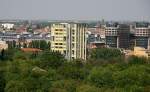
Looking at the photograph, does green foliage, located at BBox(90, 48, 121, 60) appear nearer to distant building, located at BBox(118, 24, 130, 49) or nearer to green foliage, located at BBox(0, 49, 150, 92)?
distant building, located at BBox(118, 24, 130, 49)

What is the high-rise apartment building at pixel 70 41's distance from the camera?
2611cm

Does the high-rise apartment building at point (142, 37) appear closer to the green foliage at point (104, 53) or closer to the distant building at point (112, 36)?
the distant building at point (112, 36)

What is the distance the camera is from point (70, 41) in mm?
26391

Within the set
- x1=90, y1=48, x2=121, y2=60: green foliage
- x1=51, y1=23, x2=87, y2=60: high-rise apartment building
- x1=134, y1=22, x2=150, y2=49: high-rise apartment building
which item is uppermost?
x1=51, y1=23, x2=87, y2=60: high-rise apartment building

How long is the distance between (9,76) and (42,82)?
4.71ft

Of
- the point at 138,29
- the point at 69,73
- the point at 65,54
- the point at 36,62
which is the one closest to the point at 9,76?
the point at 69,73

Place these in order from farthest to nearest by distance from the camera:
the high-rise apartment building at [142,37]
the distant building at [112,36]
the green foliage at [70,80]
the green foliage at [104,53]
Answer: the high-rise apartment building at [142,37]
the distant building at [112,36]
the green foliage at [104,53]
the green foliage at [70,80]

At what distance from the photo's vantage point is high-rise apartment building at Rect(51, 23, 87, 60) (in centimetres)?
2611

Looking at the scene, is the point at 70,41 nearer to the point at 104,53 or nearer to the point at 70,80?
the point at 104,53

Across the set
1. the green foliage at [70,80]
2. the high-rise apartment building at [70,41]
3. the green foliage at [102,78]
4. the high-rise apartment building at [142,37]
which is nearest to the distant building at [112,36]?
the high-rise apartment building at [142,37]

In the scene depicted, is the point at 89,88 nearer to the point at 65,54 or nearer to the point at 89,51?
the point at 65,54

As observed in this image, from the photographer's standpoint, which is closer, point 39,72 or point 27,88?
point 27,88

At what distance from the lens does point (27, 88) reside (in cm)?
1275

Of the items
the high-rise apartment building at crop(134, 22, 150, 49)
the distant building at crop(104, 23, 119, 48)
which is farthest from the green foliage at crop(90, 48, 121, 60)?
the high-rise apartment building at crop(134, 22, 150, 49)
